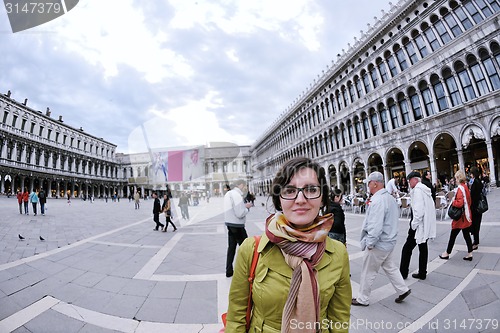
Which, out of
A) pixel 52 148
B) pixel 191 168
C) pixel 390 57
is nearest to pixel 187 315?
pixel 191 168

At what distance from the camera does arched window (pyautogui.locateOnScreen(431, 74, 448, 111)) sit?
712 inches

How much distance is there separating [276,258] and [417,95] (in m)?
24.1

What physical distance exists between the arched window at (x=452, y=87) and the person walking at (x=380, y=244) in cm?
2010

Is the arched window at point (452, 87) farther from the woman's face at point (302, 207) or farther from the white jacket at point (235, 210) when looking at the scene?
the woman's face at point (302, 207)

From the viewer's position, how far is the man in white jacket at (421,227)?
3.86 meters

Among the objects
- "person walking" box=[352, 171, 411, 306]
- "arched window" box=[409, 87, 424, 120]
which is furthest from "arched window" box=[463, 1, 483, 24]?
"person walking" box=[352, 171, 411, 306]

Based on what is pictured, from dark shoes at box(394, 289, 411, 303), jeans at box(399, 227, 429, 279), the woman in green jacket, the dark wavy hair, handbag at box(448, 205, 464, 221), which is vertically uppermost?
the dark wavy hair

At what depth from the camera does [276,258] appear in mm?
1438

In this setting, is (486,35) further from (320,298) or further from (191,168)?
(320,298)

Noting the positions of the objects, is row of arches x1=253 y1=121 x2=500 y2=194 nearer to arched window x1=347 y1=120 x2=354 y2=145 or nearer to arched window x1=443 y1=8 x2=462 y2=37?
arched window x1=347 y1=120 x2=354 y2=145

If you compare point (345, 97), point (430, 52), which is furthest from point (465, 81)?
point (345, 97)

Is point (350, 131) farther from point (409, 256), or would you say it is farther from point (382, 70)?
point (409, 256)

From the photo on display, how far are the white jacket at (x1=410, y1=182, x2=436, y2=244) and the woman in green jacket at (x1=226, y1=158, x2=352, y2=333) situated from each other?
325 centimetres

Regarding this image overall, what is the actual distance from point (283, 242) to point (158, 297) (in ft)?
10.3
